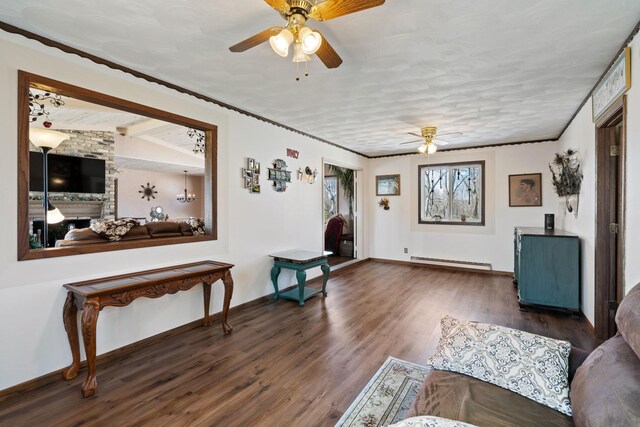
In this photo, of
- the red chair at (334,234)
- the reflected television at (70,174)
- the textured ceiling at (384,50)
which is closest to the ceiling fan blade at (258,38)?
the textured ceiling at (384,50)

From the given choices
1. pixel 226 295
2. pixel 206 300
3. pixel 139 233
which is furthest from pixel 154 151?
pixel 226 295

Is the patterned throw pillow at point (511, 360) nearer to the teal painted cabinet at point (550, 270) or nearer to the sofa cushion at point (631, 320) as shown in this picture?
the sofa cushion at point (631, 320)

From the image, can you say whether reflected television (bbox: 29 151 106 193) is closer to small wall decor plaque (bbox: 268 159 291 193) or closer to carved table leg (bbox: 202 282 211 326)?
small wall decor plaque (bbox: 268 159 291 193)

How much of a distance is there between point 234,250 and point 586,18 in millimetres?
3625

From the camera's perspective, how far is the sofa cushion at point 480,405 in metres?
1.15

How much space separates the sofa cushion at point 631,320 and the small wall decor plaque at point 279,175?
3624mm

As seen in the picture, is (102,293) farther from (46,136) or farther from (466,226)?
(466,226)

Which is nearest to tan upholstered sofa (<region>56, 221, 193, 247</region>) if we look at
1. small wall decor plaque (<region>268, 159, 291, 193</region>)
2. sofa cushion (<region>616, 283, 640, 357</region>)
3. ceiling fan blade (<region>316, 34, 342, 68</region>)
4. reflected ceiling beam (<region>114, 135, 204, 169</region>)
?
small wall decor plaque (<region>268, 159, 291, 193</region>)

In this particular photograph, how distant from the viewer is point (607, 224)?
2838 mm

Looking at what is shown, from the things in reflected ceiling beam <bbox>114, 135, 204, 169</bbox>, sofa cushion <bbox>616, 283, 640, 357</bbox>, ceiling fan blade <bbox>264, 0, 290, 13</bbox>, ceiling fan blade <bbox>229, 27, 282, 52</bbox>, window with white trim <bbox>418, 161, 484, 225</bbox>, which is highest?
reflected ceiling beam <bbox>114, 135, 204, 169</bbox>

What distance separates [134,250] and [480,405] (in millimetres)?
2805

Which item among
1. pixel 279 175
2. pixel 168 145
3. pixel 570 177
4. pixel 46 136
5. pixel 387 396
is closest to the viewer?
pixel 387 396

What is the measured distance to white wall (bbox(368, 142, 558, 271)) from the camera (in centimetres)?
532

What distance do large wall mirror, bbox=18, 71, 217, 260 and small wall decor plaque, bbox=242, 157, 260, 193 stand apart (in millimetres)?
459
